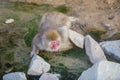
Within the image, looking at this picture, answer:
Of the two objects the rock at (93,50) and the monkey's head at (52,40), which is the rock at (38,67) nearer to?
the monkey's head at (52,40)

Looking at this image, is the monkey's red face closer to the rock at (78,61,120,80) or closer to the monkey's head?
the monkey's head

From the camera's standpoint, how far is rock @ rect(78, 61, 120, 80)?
213 inches

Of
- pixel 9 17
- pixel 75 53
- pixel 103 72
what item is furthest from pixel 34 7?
pixel 103 72

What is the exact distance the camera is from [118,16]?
7.42m

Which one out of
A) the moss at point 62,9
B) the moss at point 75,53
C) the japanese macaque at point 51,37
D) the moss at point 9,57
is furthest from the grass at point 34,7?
the moss at point 9,57

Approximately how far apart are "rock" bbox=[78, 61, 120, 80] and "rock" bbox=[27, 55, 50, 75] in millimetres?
654

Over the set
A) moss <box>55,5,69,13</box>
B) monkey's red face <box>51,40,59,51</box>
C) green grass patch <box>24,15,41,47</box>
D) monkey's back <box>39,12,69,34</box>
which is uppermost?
monkey's back <box>39,12,69,34</box>

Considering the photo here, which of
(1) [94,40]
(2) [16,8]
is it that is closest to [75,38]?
(1) [94,40]

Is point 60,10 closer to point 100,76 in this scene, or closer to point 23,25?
point 23,25

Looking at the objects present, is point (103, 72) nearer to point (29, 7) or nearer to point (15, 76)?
point (15, 76)

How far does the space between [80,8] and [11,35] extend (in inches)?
57.2

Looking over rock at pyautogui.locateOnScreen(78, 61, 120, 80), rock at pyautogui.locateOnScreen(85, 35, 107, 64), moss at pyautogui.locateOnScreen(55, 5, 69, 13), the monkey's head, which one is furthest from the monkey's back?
rock at pyautogui.locateOnScreen(78, 61, 120, 80)

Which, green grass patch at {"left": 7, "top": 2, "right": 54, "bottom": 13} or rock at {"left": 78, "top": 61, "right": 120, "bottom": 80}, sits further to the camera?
green grass patch at {"left": 7, "top": 2, "right": 54, "bottom": 13}

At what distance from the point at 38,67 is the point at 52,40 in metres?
0.57
